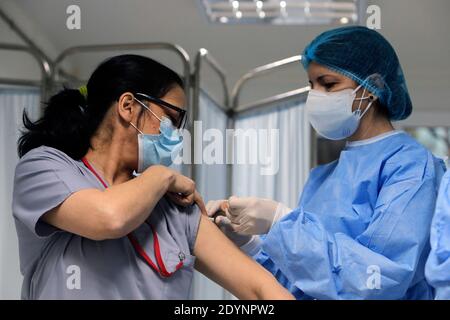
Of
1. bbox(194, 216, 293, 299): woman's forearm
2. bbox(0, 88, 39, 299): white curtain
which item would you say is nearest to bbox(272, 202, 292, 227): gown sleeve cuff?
bbox(194, 216, 293, 299): woman's forearm

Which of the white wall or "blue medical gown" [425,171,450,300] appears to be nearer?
"blue medical gown" [425,171,450,300]

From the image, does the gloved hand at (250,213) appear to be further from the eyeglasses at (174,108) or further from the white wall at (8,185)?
the white wall at (8,185)

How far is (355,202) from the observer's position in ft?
4.45

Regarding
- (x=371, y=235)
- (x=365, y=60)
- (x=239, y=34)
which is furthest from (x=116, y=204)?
(x=239, y=34)

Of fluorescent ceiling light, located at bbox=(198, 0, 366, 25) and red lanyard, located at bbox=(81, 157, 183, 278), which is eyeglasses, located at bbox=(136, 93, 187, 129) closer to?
red lanyard, located at bbox=(81, 157, 183, 278)

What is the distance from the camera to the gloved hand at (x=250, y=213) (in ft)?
4.62

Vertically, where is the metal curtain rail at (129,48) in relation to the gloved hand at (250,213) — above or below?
above

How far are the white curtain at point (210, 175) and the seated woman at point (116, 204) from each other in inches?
44.2

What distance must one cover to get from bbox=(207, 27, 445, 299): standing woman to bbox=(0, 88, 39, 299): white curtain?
133 cm

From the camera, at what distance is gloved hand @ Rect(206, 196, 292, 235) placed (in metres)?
1.41

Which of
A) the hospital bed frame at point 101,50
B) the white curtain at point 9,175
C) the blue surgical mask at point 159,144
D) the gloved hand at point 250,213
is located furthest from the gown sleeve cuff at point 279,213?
the white curtain at point 9,175

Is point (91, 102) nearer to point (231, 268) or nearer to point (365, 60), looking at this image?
point (231, 268)

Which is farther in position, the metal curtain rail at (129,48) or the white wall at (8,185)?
the white wall at (8,185)

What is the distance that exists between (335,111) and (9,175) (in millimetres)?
1571
